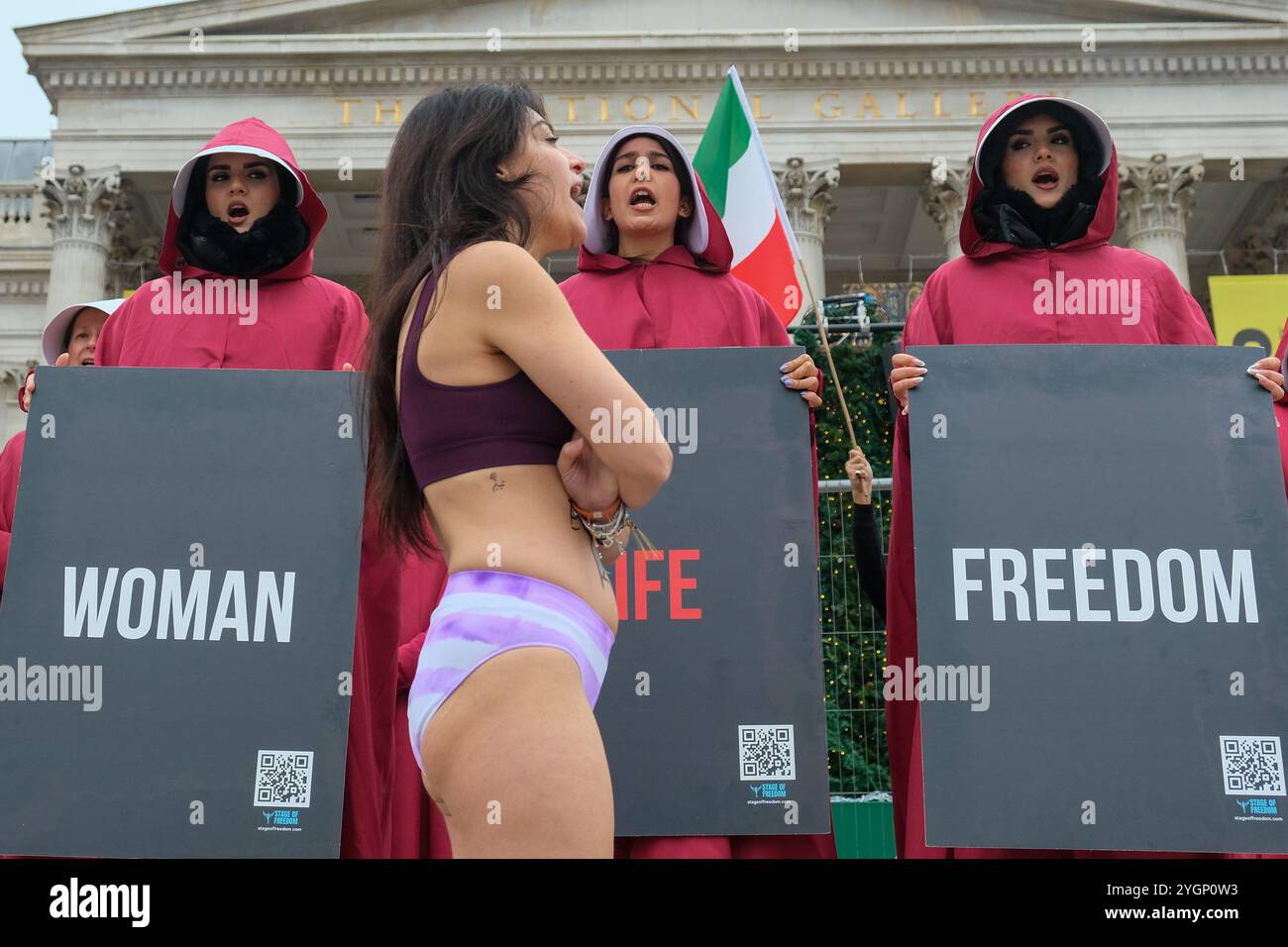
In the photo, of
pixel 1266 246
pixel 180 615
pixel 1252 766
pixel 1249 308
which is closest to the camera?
pixel 1252 766

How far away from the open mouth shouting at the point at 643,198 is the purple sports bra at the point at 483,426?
312cm

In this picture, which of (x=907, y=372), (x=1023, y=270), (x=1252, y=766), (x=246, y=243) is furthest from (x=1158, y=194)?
(x=1252, y=766)

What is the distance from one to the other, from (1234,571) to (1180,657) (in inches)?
11.9

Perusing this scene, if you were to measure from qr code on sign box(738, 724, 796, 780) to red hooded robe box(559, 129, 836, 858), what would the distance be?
4.71ft

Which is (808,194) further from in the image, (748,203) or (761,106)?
(748,203)

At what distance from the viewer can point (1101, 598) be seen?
4.12m

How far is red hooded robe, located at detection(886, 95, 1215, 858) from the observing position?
17.0ft

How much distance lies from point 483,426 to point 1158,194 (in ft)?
85.7

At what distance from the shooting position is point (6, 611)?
405 centimetres

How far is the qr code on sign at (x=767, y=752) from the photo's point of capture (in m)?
4.19
